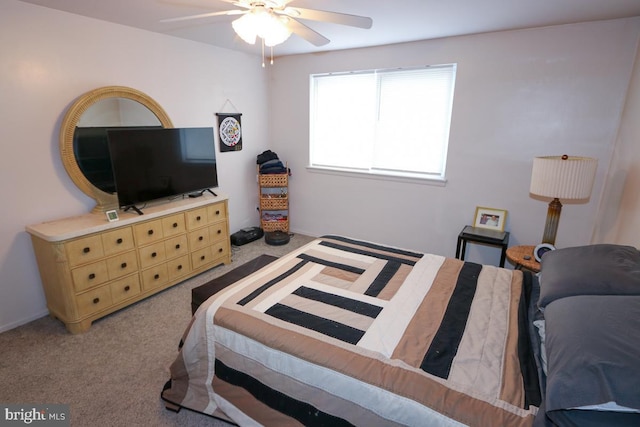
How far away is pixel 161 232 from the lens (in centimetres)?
292

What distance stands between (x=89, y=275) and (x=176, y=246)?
0.74 m

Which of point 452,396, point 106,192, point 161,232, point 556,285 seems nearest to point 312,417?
point 452,396

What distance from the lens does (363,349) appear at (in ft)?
4.44

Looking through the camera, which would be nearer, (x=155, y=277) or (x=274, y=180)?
(x=155, y=277)

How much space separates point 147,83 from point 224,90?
93 cm

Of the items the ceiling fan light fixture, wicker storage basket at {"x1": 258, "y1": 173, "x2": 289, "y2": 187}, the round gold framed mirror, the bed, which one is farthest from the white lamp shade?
the round gold framed mirror

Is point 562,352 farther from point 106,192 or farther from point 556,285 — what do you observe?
point 106,192

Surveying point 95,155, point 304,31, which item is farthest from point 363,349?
point 95,155

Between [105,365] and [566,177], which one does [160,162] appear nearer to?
[105,365]

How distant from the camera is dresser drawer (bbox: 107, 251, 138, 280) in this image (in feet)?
8.48

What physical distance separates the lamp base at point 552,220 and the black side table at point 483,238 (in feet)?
1.23

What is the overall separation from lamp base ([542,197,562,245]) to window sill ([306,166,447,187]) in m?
1.05

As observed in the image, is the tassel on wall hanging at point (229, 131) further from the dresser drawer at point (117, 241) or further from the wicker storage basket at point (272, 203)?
the dresser drawer at point (117, 241)

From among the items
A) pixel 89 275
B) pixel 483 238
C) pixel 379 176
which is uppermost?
pixel 379 176
